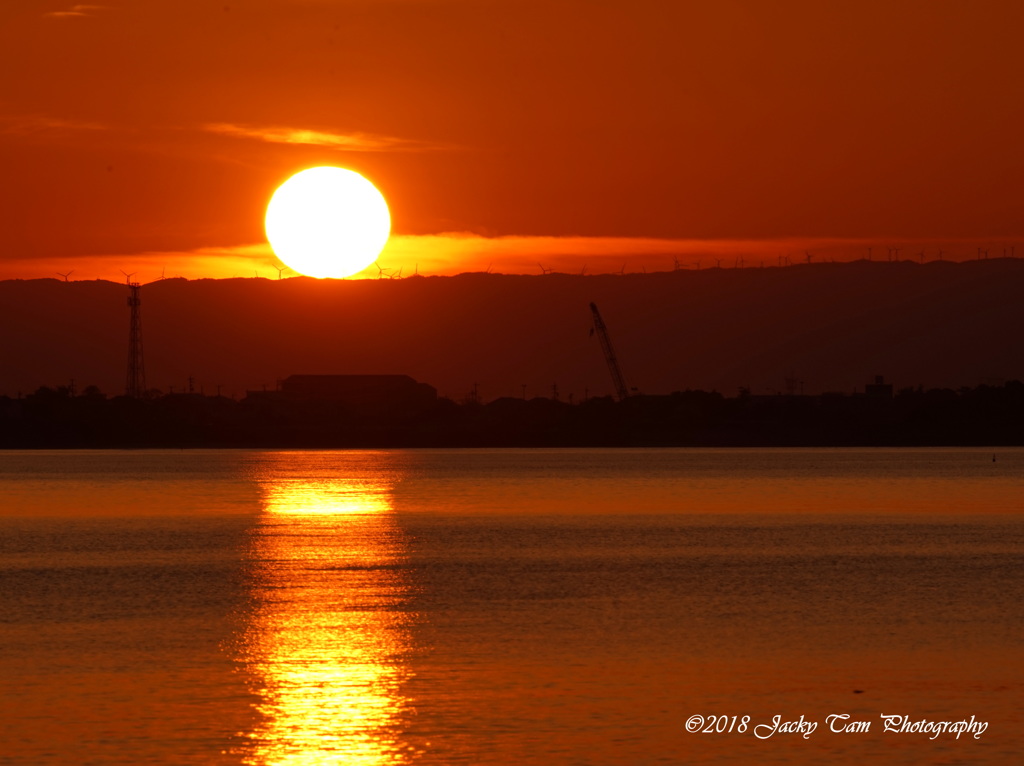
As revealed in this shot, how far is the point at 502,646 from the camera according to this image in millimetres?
55000

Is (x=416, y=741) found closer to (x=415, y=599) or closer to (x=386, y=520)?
(x=415, y=599)

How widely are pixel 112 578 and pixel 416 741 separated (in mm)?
48369

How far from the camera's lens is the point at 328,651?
5297 centimetres

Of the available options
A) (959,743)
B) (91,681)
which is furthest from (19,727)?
(959,743)

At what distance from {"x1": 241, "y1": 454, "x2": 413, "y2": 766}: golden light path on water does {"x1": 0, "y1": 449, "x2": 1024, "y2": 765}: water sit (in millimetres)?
159

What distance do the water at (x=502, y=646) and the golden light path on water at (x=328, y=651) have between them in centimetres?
16

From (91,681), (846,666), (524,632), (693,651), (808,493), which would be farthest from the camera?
(808,493)

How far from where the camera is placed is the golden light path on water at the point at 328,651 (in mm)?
37531

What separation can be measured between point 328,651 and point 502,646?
6.04 m

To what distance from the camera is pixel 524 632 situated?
193 ft

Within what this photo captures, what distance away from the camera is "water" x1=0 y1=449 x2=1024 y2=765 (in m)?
38.3

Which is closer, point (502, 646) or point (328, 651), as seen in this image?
point (328, 651)

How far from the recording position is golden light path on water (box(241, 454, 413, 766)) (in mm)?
37531

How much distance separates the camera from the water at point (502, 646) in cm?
3831
